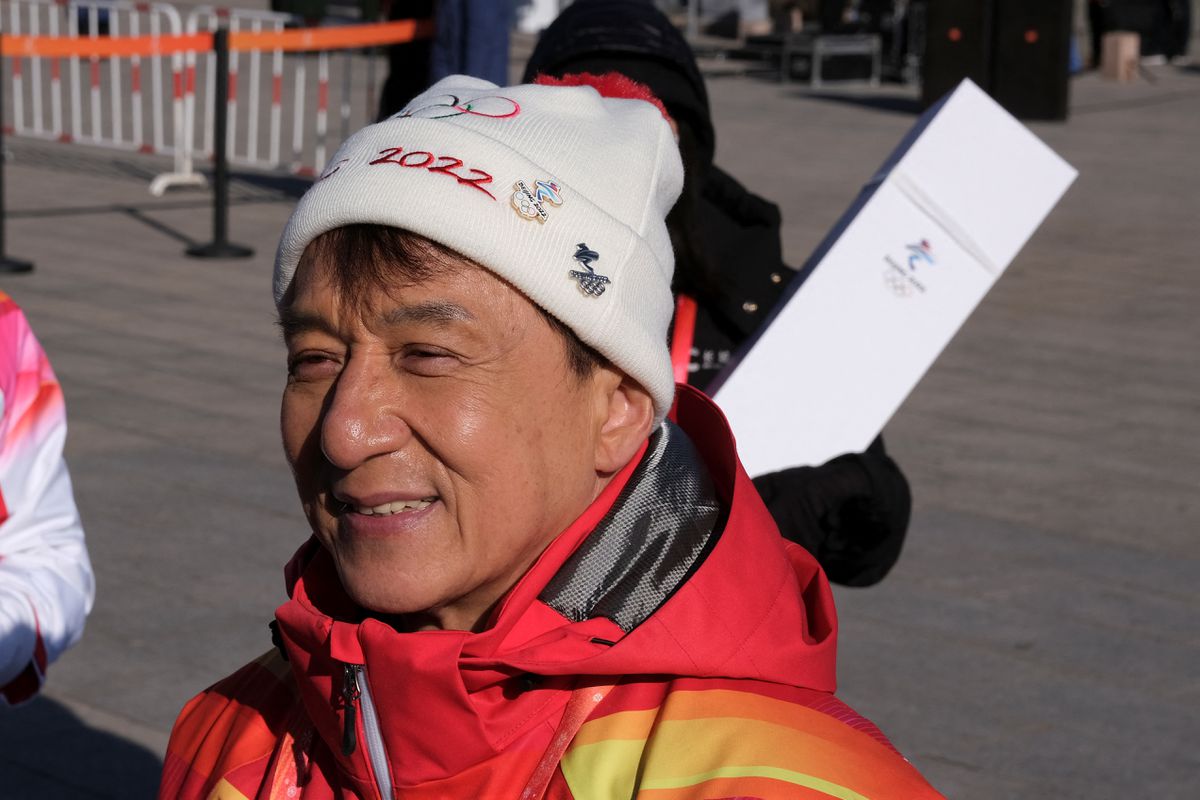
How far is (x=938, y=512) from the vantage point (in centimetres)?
617

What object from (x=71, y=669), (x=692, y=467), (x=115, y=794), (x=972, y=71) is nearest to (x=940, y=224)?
(x=692, y=467)

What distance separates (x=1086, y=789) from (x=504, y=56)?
7.65 m

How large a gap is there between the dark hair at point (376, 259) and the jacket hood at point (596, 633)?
248 millimetres

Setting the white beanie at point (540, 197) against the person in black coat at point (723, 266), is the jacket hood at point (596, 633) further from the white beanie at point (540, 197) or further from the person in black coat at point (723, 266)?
the person in black coat at point (723, 266)

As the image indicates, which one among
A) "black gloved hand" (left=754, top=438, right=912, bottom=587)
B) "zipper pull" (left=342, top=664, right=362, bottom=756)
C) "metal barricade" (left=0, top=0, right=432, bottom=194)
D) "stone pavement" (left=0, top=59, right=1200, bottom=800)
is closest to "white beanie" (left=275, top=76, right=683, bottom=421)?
"zipper pull" (left=342, top=664, right=362, bottom=756)

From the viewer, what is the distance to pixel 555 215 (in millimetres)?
1727

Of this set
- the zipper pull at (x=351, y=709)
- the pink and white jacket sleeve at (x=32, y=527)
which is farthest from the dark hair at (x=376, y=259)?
the pink and white jacket sleeve at (x=32, y=527)

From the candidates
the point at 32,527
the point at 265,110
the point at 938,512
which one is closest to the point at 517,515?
the point at 32,527

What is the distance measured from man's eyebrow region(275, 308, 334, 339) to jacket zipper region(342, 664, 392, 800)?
34cm

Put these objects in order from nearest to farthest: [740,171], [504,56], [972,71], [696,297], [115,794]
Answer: [696,297] → [115,794] → [504,56] → [740,171] → [972,71]

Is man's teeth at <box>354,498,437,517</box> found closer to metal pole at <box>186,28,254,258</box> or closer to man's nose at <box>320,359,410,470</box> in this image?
man's nose at <box>320,359,410,470</box>

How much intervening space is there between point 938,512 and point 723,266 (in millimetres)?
3194

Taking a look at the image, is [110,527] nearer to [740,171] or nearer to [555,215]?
[555,215]

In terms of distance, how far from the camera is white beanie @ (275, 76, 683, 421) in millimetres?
1684
